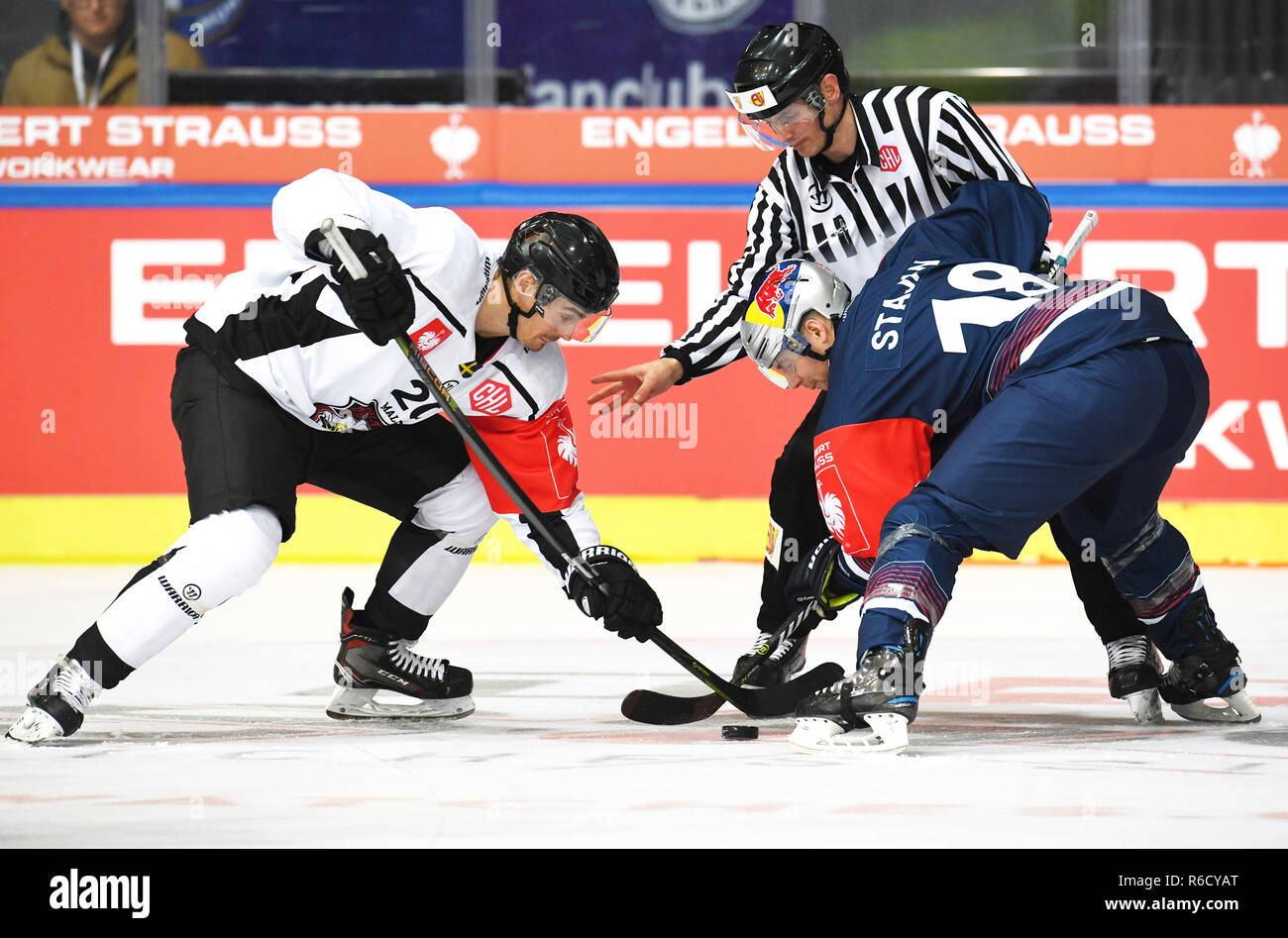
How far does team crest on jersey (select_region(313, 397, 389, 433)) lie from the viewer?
3.38 metres

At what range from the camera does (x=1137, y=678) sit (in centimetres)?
338

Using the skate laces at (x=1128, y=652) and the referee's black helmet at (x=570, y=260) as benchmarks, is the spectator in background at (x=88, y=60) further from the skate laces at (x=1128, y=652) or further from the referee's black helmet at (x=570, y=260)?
the skate laces at (x=1128, y=652)

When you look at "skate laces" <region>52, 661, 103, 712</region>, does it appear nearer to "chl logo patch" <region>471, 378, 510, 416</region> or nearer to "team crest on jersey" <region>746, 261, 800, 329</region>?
"chl logo patch" <region>471, 378, 510, 416</region>

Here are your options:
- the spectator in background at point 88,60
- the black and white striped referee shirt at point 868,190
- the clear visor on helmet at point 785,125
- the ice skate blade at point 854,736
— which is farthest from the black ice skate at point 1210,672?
the spectator in background at point 88,60

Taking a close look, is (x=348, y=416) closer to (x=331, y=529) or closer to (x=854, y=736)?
(x=854, y=736)

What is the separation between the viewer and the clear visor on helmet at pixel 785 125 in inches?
140

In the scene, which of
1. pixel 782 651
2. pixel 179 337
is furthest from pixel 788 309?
pixel 179 337

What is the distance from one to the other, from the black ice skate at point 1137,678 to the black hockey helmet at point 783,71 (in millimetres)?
1378

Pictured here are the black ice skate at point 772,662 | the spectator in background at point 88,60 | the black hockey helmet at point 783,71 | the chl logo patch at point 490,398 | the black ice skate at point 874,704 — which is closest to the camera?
the black ice skate at point 874,704

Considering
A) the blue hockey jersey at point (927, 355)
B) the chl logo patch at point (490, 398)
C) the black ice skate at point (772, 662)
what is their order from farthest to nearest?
the black ice skate at point (772, 662), the chl logo patch at point (490, 398), the blue hockey jersey at point (927, 355)

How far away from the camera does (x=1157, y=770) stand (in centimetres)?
279

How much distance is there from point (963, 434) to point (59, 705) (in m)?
1.78

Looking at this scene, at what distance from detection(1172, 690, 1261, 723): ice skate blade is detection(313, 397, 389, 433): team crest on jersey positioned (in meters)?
1.83

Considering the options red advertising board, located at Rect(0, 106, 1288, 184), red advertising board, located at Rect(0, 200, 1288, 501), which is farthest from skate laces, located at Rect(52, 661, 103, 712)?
red advertising board, located at Rect(0, 106, 1288, 184)
